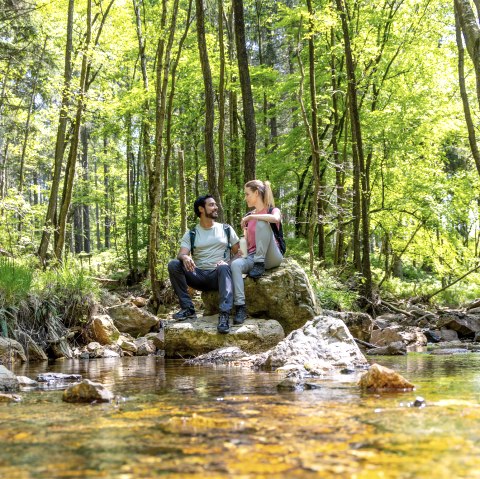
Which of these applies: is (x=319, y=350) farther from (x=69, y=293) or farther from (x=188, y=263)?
(x=69, y=293)

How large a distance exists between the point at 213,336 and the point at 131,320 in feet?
13.1

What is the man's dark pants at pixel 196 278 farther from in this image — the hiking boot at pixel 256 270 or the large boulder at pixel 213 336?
the hiking boot at pixel 256 270

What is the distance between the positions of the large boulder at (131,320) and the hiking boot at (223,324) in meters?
4.11

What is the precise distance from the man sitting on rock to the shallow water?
3.60 meters

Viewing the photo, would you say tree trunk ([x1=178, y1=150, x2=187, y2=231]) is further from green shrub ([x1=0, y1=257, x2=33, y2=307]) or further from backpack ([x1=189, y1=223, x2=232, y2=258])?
backpack ([x1=189, y1=223, x2=232, y2=258])

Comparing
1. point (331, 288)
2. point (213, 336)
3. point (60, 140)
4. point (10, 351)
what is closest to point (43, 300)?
point (10, 351)

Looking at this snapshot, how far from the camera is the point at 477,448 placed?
2180 millimetres

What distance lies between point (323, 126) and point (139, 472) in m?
19.9

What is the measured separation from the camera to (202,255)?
8062mm

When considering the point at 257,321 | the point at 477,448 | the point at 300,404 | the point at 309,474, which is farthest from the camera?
the point at 257,321

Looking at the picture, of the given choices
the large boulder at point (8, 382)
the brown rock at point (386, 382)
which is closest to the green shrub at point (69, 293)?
the large boulder at point (8, 382)

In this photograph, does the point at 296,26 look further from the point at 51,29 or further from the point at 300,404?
the point at 300,404

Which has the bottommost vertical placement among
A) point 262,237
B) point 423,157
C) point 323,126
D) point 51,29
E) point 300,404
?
point 300,404

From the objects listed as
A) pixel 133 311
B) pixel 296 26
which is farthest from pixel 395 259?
pixel 133 311
